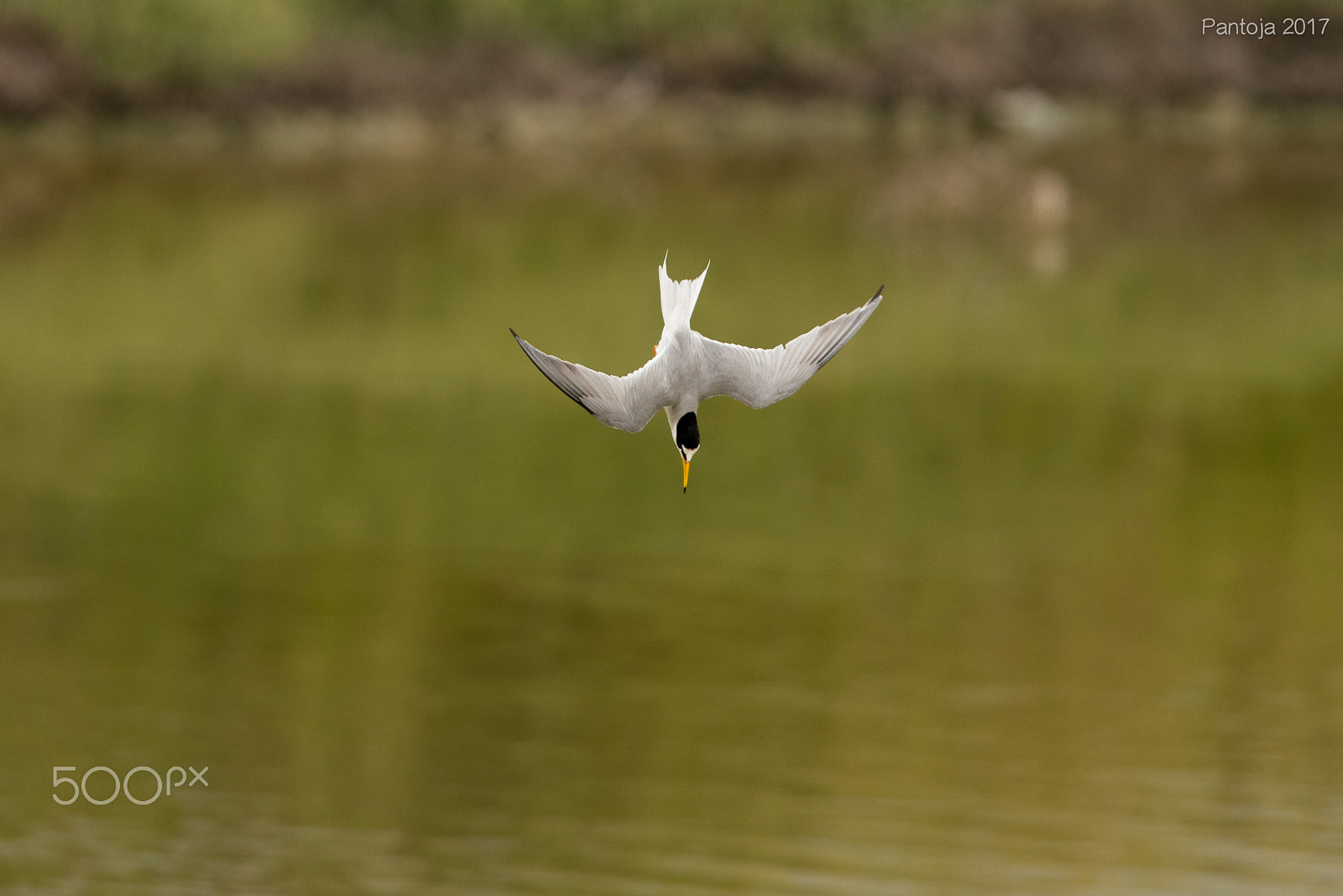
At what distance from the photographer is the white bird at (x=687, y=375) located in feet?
23.8

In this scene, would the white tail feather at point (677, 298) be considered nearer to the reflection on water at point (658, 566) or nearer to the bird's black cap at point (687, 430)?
the bird's black cap at point (687, 430)

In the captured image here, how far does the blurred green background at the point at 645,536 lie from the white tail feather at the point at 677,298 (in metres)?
18.8

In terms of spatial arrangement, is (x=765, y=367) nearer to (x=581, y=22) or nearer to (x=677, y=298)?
(x=677, y=298)

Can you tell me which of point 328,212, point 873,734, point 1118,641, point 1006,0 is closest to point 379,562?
point 873,734

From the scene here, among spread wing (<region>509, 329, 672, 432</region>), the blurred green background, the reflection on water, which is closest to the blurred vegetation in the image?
the blurred green background

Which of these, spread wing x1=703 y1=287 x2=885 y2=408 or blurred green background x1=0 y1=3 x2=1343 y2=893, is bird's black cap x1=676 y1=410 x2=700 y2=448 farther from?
blurred green background x1=0 y1=3 x2=1343 y2=893

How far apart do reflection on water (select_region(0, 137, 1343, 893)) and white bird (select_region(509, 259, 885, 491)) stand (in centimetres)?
1892

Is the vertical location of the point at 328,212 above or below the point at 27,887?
above

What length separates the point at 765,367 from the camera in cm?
744

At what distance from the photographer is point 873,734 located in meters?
30.8

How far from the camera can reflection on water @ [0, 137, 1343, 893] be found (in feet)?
93.1

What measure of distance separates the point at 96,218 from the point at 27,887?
30.9 meters

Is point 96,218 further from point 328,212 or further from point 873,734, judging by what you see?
point 873,734

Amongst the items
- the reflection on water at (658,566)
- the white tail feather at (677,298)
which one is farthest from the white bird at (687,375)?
the reflection on water at (658,566)
